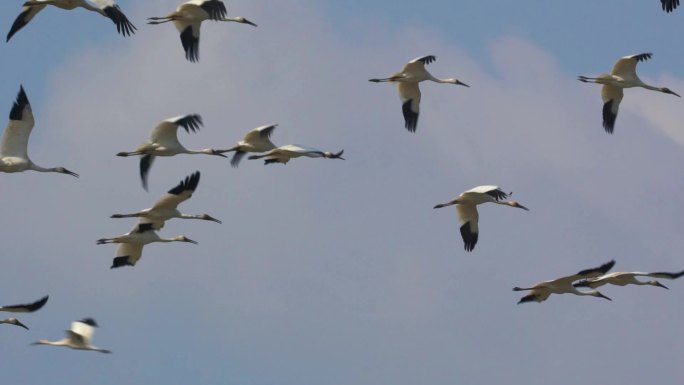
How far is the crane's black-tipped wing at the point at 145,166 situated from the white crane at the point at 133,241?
84cm

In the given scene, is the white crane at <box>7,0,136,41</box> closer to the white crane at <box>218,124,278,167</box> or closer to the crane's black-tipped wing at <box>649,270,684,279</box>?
the white crane at <box>218,124,278,167</box>

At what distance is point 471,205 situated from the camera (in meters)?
32.4

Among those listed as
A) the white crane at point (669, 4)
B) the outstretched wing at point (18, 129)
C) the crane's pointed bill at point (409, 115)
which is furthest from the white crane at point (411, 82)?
the outstretched wing at point (18, 129)

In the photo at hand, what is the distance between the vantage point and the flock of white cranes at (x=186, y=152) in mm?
29000

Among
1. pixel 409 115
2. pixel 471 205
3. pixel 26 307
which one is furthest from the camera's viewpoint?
pixel 409 115

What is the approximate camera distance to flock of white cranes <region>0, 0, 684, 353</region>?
29000 mm

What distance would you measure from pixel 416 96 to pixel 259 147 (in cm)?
423

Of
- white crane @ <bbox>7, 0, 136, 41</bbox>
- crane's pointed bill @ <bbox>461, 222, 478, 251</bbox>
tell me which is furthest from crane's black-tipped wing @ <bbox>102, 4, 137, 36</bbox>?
crane's pointed bill @ <bbox>461, 222, 478, 251</bbox>

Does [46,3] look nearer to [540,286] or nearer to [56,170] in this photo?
[56,170]

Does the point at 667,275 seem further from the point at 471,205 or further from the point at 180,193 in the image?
the point at 180,193

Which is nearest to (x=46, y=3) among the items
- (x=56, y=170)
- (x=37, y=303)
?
(x=56, y=170)

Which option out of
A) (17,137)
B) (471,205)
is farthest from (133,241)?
Result: (471,205)

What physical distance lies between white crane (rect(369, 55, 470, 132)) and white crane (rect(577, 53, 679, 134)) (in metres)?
2.65

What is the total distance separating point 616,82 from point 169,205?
26.2 ft
